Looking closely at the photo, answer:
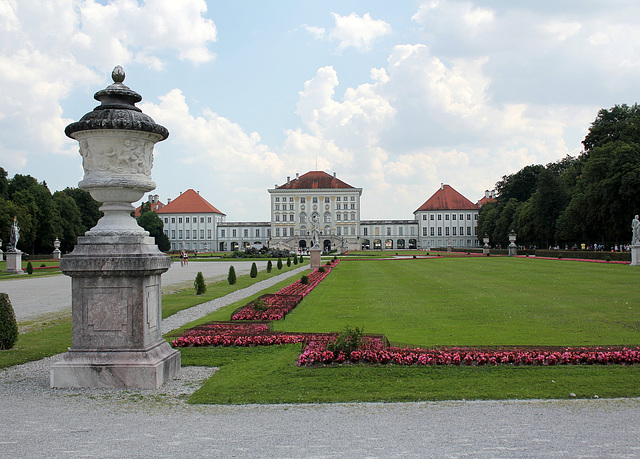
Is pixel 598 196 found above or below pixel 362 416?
above

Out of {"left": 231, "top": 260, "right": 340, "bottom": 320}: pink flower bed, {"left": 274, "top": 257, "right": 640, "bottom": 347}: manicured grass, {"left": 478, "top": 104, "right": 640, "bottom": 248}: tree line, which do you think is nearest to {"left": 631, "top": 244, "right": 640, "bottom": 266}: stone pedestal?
{"left": 478, "top": 104, "right": 640, "bottom": 248}: tree line

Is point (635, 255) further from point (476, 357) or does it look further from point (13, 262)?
point (13, 262)

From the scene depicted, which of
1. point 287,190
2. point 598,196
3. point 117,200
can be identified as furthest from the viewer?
point 287,190

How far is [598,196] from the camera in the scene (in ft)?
137

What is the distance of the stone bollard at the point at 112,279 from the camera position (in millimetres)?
5379

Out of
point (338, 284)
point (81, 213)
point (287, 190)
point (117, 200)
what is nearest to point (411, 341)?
point (117, 200)

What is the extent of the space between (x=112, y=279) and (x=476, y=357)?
13.8ft

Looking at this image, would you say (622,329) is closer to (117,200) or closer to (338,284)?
(117,200)

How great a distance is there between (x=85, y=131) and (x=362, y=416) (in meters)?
4.13

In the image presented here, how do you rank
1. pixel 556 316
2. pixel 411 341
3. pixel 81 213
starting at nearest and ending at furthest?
pixel 411 341 < pixel 556 316 < pixel 81 213

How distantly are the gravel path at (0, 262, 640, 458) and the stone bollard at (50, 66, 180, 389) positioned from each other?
257mm

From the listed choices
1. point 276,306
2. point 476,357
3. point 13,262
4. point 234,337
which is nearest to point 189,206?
point 13,262

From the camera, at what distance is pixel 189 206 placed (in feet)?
341

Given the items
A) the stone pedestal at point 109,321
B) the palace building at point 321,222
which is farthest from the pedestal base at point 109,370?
the palace building at point 321,222
